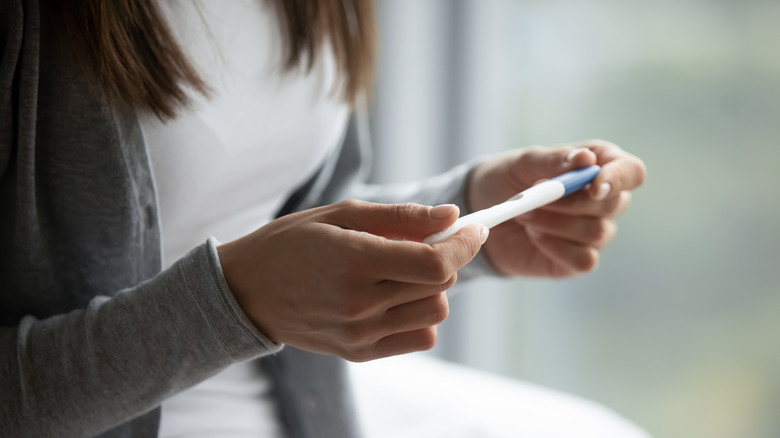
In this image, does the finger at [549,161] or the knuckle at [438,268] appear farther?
the finger at [549,161]

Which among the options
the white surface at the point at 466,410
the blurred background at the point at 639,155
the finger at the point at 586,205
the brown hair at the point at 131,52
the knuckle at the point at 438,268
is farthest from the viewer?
A: the blurred background at the point at 639,155

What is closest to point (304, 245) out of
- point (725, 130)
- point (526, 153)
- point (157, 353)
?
point (157, 353)

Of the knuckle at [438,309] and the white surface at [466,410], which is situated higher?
the knuckle at [438,309]

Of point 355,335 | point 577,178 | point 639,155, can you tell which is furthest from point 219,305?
point 639,155

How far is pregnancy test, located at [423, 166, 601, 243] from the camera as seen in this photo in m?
0.39

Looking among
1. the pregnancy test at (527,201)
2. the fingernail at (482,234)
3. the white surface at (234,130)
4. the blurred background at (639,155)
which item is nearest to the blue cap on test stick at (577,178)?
the pregnancy test at (527,201)

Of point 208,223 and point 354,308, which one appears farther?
point 208,223

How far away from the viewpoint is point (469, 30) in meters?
1.20

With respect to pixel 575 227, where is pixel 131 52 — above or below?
above

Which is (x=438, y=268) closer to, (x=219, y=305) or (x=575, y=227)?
(x=219, y=305)

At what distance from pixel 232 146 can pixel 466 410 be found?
39cm

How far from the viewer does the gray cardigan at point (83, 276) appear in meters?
0.40

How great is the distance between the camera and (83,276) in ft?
1.61

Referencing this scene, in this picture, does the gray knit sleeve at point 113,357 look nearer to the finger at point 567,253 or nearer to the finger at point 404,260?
the finger at point 404,260
